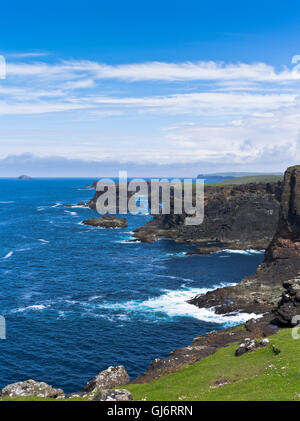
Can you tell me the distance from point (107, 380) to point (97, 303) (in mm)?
36133

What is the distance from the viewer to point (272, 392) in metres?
25.3

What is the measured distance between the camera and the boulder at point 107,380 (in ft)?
121

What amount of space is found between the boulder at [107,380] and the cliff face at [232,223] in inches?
3842

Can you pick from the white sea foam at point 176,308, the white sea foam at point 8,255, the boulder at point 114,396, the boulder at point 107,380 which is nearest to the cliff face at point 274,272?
the white sea foam at point 176,308

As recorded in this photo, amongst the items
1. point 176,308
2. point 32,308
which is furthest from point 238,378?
point 32,308

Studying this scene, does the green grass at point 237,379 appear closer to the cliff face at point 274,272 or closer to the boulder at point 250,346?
the boulder at point 250,346

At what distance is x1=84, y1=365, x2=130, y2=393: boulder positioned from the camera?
36.8m

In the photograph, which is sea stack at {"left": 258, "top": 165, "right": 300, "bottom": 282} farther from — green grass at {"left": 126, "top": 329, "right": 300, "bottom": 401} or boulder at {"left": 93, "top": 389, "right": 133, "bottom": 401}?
boulder at {"left": 93, "top": 389, "right": 133, "bottom": 401}

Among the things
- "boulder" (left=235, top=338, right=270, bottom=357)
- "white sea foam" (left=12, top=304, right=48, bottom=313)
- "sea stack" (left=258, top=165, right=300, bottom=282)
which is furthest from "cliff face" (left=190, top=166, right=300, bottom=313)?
"white sea foam" (left=12, top=304, right=48, bottom=313)

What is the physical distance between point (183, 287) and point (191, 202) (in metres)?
91.7

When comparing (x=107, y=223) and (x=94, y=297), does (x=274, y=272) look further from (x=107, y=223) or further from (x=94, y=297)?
(x=107, y=223)

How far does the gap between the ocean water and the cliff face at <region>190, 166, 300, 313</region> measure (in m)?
4.22
